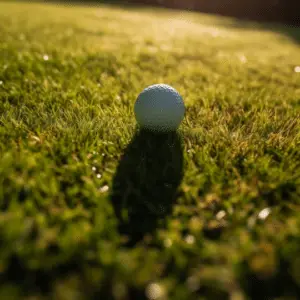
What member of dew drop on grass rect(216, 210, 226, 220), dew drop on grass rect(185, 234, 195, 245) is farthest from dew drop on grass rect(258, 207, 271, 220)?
dew drop on grass rect(185, 234, 195, 245)

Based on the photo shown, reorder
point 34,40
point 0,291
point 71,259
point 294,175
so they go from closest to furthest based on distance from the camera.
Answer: point 0,291, point 71,259, point 294,175, point 34,40

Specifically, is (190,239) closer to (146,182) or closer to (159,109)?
(146,182)

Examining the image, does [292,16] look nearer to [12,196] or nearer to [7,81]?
[7,81]

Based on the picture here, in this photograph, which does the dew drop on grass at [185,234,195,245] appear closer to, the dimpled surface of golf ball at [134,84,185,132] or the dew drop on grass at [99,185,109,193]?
the dew drop on grass at [99,185,109,193]

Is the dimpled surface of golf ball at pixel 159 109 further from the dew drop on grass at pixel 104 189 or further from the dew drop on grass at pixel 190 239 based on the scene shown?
the dew drop on grass at pixel 190 239

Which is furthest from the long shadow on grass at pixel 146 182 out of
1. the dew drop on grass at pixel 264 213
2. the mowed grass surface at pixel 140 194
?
the dew drop on grass at pixel 264 213

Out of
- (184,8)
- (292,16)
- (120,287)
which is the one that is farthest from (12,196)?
(184,8)

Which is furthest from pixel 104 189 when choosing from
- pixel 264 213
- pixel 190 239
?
pixel 264 213

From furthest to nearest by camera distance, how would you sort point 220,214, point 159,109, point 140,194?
1. point 159,109
2. point 140,194
3. point 220,214
